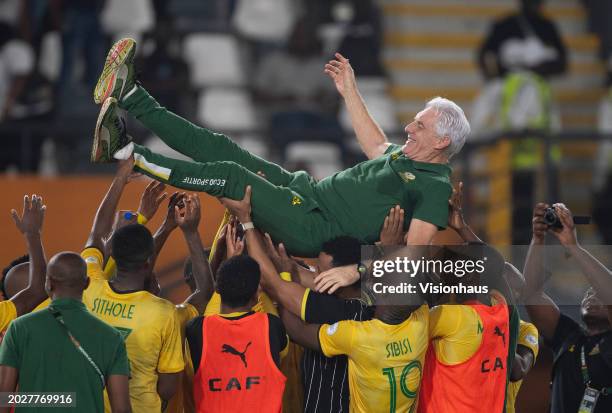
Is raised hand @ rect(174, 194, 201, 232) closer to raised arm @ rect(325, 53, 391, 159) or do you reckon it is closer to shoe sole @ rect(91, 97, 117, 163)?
shoe sole @ rect(91, 97, 117, 163)

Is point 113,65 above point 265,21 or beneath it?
beneath

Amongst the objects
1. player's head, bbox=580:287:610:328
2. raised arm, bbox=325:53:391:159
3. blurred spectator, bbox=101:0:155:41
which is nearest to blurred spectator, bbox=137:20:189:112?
blurred spectator, bbox=101:0:155:41

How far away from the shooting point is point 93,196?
10445mm

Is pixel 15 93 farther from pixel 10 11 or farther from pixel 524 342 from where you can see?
pixel 524 342

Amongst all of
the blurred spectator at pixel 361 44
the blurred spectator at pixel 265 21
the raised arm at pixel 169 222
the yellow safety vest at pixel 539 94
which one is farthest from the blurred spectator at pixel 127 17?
the raised arm at pixel 169 222

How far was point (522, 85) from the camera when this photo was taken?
38.7ft

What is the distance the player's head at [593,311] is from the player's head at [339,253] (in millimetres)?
1268

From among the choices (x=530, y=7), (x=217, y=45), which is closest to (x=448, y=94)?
(x=530, y=7)

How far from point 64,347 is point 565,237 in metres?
2.63

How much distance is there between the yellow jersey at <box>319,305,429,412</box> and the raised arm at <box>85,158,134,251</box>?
1.29 metres

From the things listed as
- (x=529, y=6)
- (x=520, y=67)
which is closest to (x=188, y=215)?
(x=520, y=67)

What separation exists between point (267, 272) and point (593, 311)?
5.88 ft

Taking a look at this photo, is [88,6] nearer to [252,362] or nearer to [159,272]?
[159,272]

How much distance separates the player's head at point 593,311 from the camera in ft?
22.5
